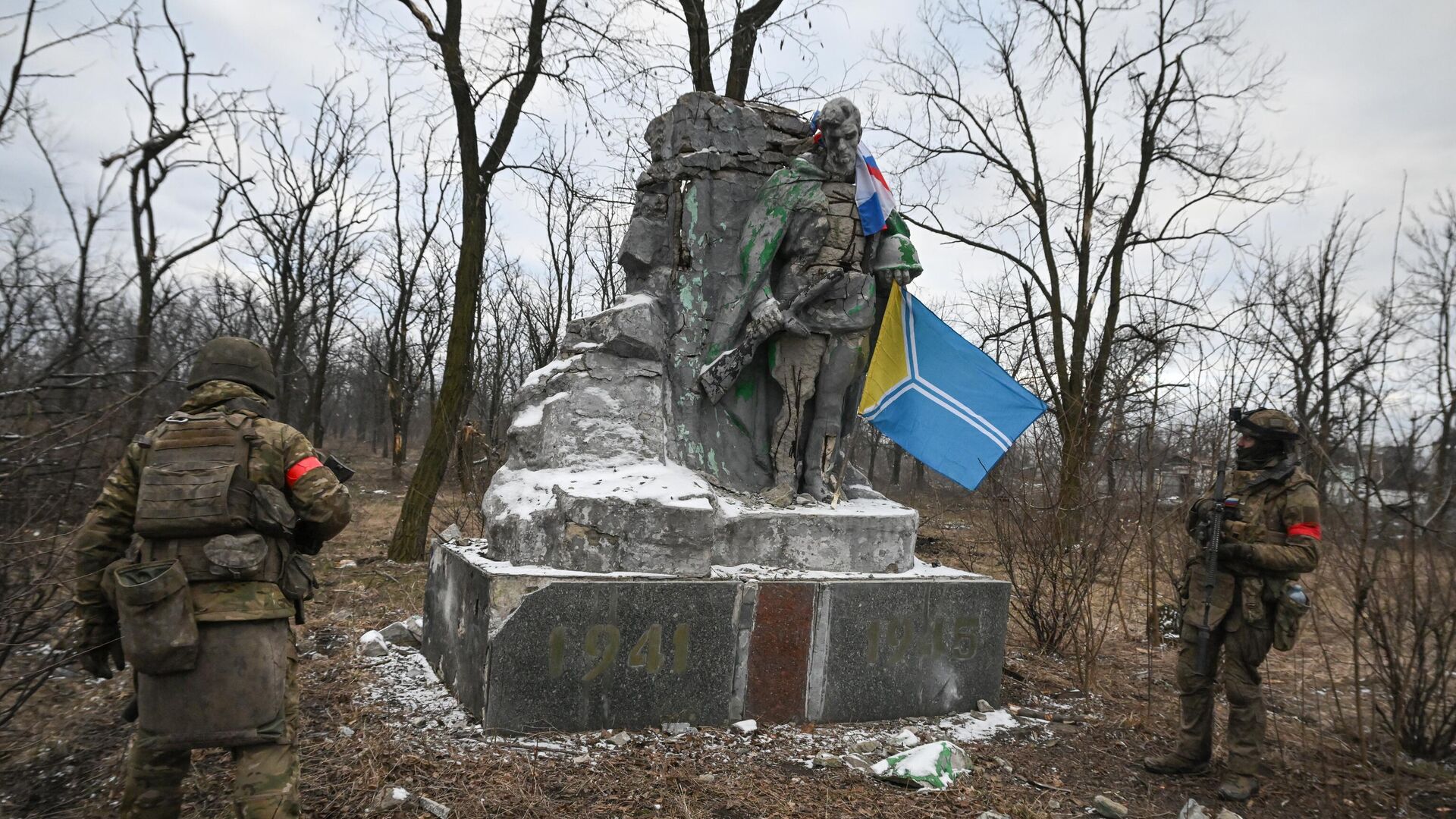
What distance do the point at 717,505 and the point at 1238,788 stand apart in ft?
8.84

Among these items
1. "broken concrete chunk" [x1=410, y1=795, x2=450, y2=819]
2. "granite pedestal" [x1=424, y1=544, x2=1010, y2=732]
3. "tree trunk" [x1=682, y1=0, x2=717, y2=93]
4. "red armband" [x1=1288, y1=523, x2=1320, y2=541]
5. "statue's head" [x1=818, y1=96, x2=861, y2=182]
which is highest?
"tree trunk" [x1=682, y1=0, x2=717, y2=93]

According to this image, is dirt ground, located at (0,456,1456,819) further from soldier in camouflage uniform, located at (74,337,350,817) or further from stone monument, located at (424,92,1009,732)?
soldier in camouflage uniform, located at (74,337,350,817)

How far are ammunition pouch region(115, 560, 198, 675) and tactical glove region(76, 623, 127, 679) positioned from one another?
331 mm

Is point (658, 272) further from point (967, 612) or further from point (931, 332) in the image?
point (967, 612)

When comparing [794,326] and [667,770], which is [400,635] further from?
[794,326]

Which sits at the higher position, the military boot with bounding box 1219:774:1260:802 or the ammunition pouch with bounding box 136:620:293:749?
the ammunition pouch with bounding box 136:620:293:749

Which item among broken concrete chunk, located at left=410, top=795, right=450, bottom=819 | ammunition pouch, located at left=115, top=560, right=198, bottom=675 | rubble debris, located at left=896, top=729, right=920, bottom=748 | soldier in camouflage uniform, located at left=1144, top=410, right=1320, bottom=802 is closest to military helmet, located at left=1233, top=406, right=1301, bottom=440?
soldier in camouflage uniform, located at left=1144, top=410, right=1320, bottom=802

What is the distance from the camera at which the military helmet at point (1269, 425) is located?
3.96 m

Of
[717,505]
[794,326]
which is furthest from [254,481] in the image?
[794,326]

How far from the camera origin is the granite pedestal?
12.9ft

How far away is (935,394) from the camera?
209 inches

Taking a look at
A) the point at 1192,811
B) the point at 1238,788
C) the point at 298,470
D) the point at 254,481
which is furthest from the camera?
the point at 1238,788

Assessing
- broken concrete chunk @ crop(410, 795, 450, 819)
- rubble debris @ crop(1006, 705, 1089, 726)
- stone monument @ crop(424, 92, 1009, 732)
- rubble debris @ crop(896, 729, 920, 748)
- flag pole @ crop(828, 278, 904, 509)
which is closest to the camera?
broken concrete chunk @ crop(410, 795, 450, 819)

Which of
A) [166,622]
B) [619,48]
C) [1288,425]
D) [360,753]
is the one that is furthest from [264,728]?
[619,48]
